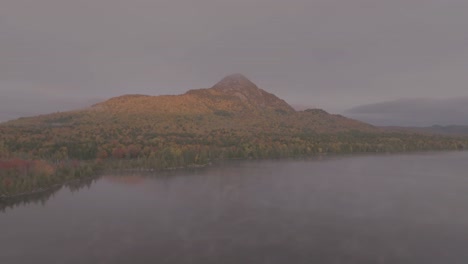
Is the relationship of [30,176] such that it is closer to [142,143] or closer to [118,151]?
[118,151]

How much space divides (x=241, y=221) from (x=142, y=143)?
215 ft

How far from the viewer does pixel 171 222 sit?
36.4 meters

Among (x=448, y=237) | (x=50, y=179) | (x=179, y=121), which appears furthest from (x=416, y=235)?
(x=179, y=121)

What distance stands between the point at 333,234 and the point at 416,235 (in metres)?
8.50

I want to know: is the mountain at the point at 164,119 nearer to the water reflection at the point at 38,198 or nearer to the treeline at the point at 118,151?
the treeline at the point at 118,151

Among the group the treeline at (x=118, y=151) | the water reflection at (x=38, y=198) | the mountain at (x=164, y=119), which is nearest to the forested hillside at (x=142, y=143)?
the mountain at (x=164, y=119)

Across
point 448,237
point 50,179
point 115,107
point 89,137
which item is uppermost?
point 115,107

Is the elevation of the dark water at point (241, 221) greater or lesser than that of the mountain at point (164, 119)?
lesser

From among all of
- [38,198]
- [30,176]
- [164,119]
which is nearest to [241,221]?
[38,198]

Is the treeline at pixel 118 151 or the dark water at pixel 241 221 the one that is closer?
the dark water at pixel 241 221

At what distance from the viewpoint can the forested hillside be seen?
60281mm

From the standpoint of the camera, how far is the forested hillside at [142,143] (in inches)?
2373

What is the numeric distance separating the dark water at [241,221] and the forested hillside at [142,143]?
310 inches

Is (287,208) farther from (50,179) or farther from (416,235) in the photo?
(50,179)
